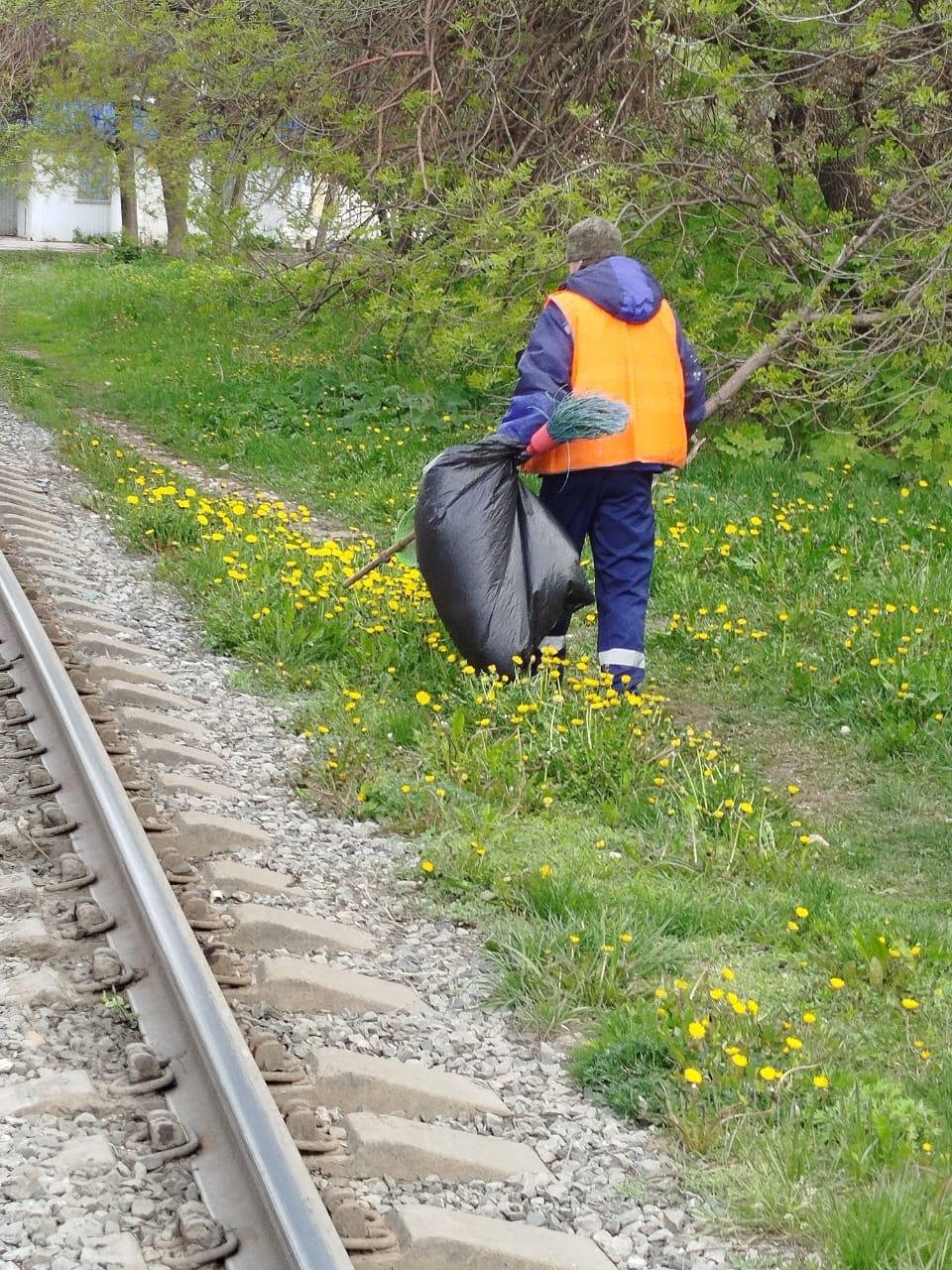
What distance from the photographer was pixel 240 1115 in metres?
3.07

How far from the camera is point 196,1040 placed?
336cm

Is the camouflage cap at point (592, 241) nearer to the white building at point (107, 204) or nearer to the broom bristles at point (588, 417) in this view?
the broom bristles at point (588, 417)

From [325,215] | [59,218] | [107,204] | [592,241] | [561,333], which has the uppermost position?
[107,204]

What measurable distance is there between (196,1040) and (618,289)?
3.62 metres

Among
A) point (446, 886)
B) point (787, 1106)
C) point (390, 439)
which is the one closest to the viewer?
point (787, 1106)

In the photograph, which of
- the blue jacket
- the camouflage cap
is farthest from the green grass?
the camouflage cap

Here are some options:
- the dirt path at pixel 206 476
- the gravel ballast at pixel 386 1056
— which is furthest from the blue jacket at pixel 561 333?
the dirt path at pixel 206 476

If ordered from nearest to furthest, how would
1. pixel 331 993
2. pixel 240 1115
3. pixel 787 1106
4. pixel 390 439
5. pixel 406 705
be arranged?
pixel 240 1115, pixel 787 1106, pixel 331 993, pixel 406 705, pixel 390 439

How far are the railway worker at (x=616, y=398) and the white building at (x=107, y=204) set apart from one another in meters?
6.80

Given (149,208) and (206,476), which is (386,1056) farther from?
(149,208)

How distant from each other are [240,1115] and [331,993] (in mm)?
770

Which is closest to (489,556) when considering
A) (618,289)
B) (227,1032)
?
(618,289)

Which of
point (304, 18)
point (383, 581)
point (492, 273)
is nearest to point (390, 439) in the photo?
point (492, 273)

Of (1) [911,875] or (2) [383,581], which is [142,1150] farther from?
(2) [383,581]
